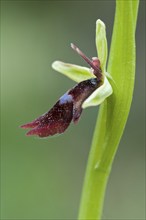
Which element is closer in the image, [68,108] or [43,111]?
[68,108]

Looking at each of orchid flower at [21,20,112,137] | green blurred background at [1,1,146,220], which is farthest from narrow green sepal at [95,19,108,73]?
green blurred background at [1,1,146,220]

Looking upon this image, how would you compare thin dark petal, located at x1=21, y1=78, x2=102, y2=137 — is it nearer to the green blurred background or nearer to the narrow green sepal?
the narrow green sepal

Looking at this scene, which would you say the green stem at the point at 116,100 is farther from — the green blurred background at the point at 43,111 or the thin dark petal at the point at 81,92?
the green blurred background at the point at 43,111

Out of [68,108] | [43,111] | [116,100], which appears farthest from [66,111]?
[43,111]

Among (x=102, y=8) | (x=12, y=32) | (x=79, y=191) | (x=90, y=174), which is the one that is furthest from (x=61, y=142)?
(x=90, y=174)

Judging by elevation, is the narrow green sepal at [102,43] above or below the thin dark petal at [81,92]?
above

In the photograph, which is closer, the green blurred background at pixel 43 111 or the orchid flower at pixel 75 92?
the orchid flower at pixel 75 92

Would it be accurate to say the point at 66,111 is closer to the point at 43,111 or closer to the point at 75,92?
the point at 75,92

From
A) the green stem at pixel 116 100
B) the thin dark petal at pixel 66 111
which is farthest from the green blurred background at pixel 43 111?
the thin dark petal at pixel 66 111
